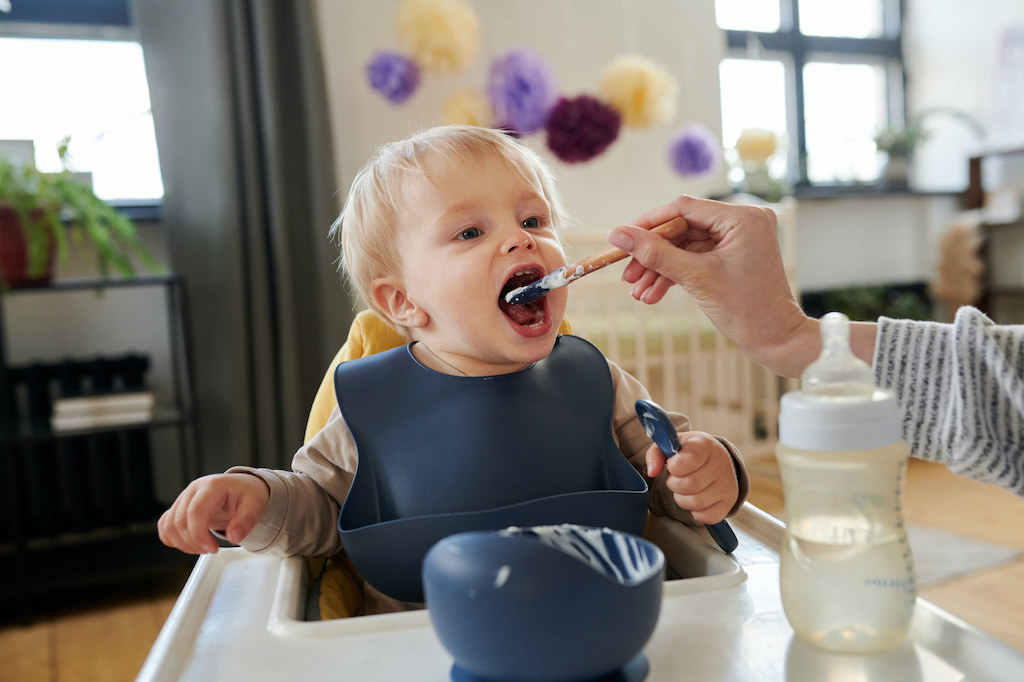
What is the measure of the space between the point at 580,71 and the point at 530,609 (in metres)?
2.89

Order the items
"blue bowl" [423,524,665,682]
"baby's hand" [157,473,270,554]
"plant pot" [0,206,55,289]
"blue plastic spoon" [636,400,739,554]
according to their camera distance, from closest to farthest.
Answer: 1. "blue bowl" [423,524,665,682]
2. "blue plastic spoon" [636,400,739,554]
3. "baby's hand" [157,473,270,554]
4. "plant pot" [0,206,55,289]

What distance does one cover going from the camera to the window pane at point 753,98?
10.9 ft

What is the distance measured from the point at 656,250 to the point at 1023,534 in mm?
2079

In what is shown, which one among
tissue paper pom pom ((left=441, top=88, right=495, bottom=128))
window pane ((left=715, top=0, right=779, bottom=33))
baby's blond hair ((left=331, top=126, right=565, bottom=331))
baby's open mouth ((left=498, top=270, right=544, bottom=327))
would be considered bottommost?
baby's open mouth ((left=498, top=270, right=544, bottom=327))

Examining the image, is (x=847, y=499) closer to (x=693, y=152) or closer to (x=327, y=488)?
(x=327, y=488)

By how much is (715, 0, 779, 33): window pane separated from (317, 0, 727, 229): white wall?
16 centimetres

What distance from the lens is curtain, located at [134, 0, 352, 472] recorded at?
2152 mm

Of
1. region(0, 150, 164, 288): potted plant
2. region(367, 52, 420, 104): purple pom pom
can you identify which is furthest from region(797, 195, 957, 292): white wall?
region(0, 150, 164, 288): potted plant

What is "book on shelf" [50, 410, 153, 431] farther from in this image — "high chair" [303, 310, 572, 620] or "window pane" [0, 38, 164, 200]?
"high chair" [303, 310, 572, 620]

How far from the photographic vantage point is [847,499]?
45cm

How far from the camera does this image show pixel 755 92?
344 centimetres

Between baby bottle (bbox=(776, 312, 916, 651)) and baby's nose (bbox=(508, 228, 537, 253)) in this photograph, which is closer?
baby bottle (bbox=(776, 312, 916, 651))

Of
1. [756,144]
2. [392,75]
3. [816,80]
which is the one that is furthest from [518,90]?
[816,80]

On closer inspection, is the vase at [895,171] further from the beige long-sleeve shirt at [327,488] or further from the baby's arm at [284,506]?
the baby's arm at [284,506]
